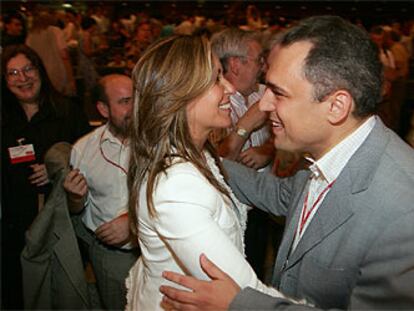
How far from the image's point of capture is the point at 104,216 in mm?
2092

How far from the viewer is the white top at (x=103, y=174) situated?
2059 mm

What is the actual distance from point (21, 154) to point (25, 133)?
13 centimetres

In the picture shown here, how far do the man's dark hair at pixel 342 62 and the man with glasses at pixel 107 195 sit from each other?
1.10 m

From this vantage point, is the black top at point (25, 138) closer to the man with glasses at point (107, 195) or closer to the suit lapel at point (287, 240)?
the man with glasses at point (107, 195)

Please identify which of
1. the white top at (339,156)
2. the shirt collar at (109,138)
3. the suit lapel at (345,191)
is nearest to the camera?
the suit lapel at (345,191)

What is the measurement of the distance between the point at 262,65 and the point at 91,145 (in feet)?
4.16

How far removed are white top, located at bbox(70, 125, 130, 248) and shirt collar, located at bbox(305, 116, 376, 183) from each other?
41.7 inches

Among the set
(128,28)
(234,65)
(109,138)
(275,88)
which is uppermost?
(275,88)

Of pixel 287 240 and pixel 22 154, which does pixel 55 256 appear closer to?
pixel 22 154

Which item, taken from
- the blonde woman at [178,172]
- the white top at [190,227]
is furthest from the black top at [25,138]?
the white top at [190,227]

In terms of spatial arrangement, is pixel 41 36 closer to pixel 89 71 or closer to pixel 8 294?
pixel 89 71

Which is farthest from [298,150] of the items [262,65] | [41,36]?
[41,36]

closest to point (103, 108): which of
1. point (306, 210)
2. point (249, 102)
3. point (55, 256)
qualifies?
point (55, 256)

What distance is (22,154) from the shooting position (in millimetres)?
2453
